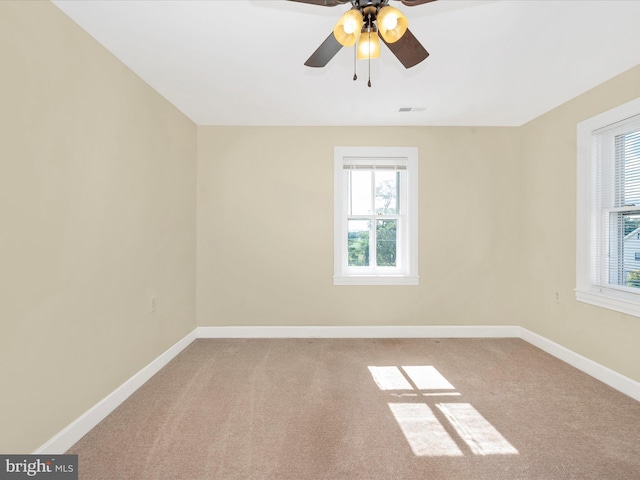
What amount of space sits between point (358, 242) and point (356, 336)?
118 centimetres

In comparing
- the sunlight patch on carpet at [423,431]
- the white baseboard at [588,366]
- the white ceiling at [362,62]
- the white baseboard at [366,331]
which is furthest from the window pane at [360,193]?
the white baseboard at [588,366]

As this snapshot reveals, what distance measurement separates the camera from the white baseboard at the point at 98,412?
1779mm

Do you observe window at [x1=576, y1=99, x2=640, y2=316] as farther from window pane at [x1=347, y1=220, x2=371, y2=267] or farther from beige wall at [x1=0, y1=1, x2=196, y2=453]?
beige wall at [x1=0, y1=1, x2=196, y2=453]

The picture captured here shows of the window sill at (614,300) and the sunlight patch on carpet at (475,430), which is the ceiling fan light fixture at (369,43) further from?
the window sill at (614,300)

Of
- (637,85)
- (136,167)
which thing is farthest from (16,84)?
(637,85)

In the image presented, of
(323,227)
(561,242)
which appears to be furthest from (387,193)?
(561,242)

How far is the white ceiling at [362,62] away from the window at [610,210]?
17.3 inches

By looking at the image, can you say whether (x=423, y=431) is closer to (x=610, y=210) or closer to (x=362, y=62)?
(x=610, y=210)

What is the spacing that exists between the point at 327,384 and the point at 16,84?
9.22ft

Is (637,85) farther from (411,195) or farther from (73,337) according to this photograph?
(73,337)

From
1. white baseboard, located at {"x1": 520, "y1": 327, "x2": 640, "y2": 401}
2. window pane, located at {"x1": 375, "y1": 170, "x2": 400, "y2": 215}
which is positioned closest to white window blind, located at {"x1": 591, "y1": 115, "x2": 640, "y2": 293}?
white baseboard, located at {"x1": 520, "y1": 327, "x2": 640, "y2": 401}

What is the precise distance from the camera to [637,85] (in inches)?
95.6

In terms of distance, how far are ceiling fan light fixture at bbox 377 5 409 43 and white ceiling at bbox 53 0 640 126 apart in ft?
1.79

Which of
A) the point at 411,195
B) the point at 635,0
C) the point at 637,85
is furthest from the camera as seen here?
the point at 411,195
